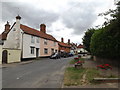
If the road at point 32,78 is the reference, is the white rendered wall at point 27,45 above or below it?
above

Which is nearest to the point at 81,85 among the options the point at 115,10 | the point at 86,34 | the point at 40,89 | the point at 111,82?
the point at 111,82

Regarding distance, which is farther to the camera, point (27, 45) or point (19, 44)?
point (27, 45)

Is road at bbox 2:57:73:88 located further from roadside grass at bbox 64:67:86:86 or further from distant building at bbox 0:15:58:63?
distant building at bbox 0:15:58:63

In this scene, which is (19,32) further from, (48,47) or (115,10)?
(115,10)

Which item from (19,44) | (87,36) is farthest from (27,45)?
(87,36)

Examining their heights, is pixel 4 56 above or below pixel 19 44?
below

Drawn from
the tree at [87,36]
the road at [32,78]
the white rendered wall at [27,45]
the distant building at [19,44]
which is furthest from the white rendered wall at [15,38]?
the road at [32,78]

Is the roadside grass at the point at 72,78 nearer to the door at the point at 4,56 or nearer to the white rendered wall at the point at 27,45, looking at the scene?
the door at the point at 4,56

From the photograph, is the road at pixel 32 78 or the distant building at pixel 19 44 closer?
the road at pixel 32 78

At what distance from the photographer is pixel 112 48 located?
11375mm

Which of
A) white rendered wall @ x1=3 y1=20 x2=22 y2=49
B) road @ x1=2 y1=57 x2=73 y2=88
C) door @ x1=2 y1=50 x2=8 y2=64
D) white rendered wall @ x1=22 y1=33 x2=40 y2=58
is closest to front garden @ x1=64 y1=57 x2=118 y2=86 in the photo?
road @ x1=2 y1=57 x2=73 y2=88

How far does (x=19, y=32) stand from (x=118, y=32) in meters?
20.3

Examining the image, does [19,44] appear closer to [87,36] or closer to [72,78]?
[87,36]

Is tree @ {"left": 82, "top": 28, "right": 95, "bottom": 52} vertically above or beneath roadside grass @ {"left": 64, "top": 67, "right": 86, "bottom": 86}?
above
